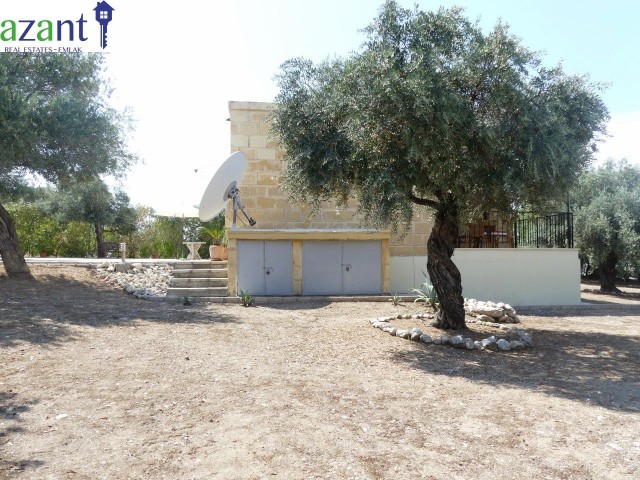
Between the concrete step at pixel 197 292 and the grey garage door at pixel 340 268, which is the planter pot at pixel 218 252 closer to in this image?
the concrete step at pixel 197 292

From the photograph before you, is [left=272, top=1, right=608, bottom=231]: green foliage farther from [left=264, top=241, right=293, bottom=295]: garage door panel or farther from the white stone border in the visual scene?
[left=264, top=241, right=293, bottom=295]: garage door panel

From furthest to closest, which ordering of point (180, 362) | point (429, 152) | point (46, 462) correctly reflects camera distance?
point (429, 152), point (180, 362), point (46, 462)

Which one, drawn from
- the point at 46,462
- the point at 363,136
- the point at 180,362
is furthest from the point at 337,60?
the point at 46,462

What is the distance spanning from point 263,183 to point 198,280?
12.3 feet

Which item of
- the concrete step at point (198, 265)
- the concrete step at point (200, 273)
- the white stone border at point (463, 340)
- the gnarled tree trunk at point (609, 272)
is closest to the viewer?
the white stone border at point (463, 340)

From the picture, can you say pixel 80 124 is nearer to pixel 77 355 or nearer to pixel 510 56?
pixel 77 355

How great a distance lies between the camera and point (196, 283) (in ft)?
44.3

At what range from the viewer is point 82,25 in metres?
11.5

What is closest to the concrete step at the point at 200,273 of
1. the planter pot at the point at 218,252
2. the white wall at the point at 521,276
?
the planter pot at the point at 218,252

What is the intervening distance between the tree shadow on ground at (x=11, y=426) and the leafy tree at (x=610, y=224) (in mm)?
16831

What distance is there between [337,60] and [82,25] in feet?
20.3

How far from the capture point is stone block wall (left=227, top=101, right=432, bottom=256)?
609 inches

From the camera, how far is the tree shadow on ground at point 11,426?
11.7ft

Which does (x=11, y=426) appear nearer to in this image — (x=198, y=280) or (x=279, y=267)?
(x=198, y=280)
